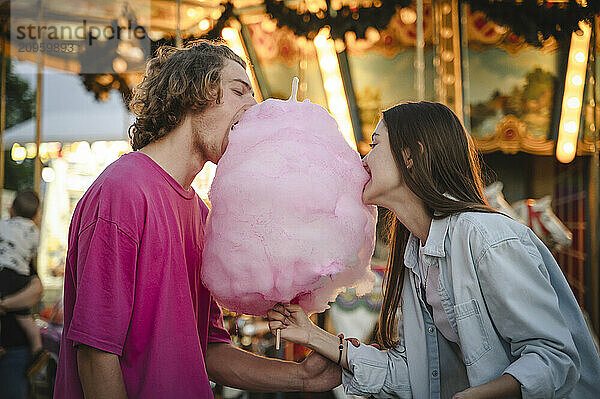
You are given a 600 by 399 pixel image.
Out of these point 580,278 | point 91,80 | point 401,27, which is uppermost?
point 401,27

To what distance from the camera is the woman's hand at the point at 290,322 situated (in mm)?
1681

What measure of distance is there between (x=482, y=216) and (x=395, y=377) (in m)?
0.61

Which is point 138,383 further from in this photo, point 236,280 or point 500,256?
point 500,256

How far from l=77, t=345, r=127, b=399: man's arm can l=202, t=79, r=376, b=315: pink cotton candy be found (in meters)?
0.33

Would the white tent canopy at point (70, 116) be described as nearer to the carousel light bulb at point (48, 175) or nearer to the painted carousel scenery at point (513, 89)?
the carousel light bulb at point (48, 175)

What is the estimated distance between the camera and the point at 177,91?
1.69 metres

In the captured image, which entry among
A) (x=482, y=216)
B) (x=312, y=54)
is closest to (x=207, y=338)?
(x=482, y=216)

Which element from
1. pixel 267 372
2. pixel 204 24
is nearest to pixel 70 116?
pixel 204 24

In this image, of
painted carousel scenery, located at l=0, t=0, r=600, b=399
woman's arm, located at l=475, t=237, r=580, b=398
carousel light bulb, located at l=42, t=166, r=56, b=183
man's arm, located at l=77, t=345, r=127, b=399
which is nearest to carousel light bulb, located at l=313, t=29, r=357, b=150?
carousel light bulb, located at l=42, t=166, r=56, b=183

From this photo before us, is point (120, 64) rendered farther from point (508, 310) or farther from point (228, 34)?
point (508, 310)

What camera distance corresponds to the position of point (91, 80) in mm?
4738

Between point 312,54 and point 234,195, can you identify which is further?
point 312,54

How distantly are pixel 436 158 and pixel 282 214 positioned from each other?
0.53 metres

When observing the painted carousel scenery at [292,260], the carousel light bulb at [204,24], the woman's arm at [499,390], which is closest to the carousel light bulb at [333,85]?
the carousel light bulb at [204,24]
